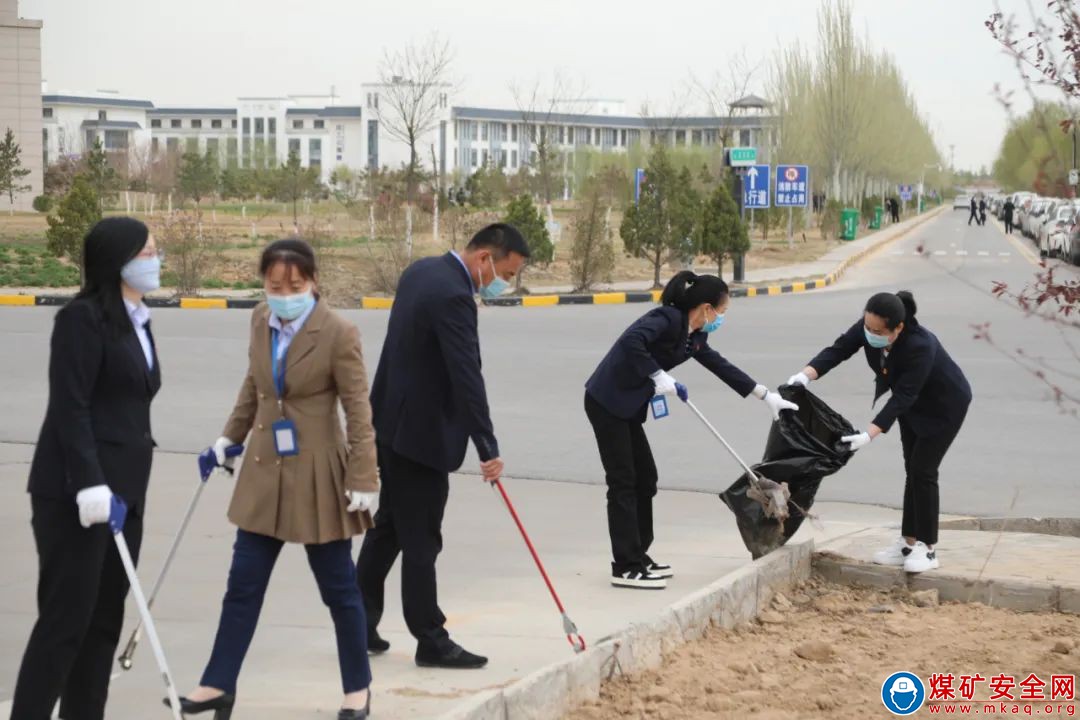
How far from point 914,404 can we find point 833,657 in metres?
1.70

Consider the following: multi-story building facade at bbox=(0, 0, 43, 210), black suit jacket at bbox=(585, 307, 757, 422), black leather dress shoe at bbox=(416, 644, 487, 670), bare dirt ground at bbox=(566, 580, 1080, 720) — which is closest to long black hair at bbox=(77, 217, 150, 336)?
black leather dress shoe at bbox=(416, 644, 487, 670)

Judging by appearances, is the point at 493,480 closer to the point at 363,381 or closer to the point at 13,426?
the point at 363,381

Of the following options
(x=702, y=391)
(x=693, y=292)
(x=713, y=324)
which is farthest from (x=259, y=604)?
(x=702, y=391)

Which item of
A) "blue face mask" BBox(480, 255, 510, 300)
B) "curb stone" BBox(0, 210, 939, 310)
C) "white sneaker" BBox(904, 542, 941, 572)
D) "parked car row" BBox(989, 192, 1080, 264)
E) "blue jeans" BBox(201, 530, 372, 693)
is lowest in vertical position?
"white sneaker" BBox(904, 542, 941, 572)

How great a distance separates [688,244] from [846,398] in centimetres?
1585

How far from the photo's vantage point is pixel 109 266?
445 centimetres

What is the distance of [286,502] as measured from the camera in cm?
473

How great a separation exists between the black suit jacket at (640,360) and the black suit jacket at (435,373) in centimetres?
152

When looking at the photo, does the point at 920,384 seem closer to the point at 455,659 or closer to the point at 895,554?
the point at 895,554

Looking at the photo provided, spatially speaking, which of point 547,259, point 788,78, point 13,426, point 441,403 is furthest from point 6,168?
point 441,403

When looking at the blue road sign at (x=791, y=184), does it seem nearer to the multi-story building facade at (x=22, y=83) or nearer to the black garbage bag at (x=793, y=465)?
the black garbage bag at (x=793, y=465)

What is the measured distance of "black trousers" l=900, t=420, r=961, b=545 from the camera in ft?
23.4

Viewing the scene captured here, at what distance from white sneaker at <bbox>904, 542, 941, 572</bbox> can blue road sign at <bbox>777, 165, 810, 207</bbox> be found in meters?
33.1

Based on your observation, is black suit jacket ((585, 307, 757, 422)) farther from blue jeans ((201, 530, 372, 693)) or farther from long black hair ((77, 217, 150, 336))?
long black hair ((77, 217, 150, 336))
